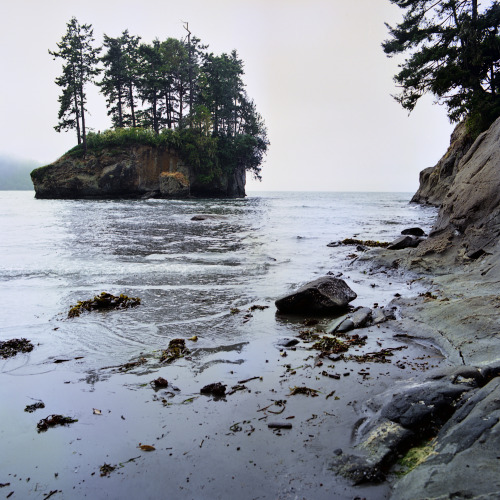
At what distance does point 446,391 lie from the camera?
2.46 meters

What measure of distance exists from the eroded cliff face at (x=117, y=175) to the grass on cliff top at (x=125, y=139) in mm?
639

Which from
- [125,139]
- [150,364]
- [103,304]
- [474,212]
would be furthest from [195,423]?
[125,139]

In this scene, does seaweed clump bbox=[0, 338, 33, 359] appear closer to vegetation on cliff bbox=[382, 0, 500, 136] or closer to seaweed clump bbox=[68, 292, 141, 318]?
seaweed clump bbox=[68, 292, 141, 318]

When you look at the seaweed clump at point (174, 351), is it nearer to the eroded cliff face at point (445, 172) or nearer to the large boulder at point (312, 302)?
the large boulder at point (312, 302)

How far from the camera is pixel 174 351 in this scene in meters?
3.74

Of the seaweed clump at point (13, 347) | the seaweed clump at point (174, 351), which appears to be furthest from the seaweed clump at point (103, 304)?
the seaweed clump at point (174, 351)

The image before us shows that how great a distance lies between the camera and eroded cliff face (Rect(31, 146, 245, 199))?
1634 inches

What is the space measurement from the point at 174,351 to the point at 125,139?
145ft

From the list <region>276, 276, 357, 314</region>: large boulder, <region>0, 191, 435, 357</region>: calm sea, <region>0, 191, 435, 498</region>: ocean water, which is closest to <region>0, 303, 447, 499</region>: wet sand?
<region>0, 191, 435, 498</region>: ocean water

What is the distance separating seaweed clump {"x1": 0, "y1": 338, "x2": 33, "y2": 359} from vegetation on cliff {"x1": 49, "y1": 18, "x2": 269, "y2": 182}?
4312 cm

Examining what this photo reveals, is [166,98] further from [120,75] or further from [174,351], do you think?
[174,351]

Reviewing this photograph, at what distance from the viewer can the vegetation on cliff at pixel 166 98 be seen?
4334 cm

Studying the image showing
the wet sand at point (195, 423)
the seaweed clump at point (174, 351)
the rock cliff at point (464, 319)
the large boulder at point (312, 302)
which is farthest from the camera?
the large boulder at point (312, 302)

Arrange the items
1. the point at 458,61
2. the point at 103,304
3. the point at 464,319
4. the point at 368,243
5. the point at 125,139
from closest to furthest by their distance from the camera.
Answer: the point at 464,319 → the point at 103,304 → the point at 368,243 → the point at 458,61 → the point at 125,139
